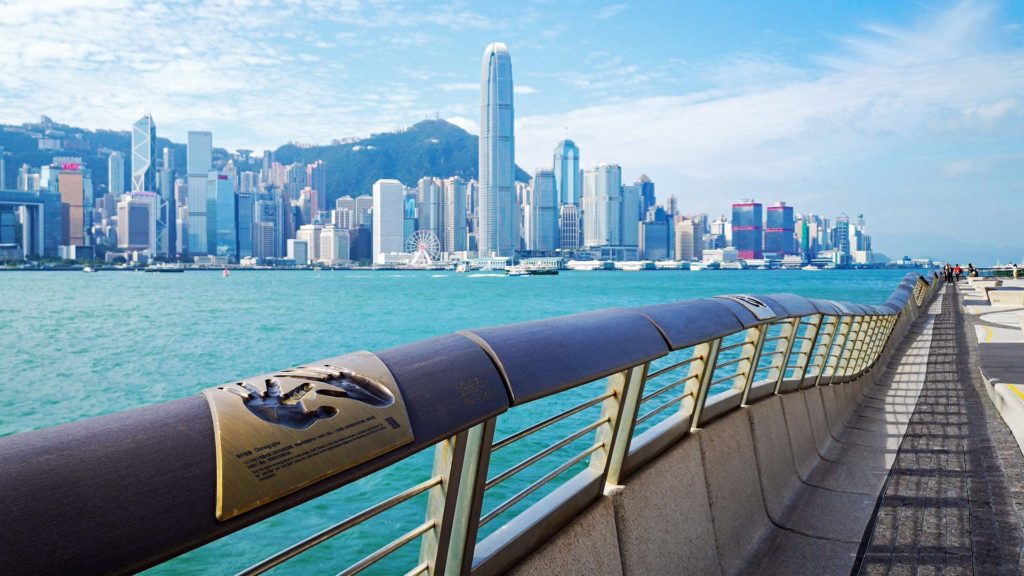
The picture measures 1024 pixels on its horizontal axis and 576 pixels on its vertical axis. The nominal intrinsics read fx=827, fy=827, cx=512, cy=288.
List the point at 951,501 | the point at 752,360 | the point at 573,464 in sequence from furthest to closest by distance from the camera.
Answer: the point at 951,501 < the point at 752,360 < the point at 573,464

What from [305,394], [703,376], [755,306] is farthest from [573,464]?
[755,306]

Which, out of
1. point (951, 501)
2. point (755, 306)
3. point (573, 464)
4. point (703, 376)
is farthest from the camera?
point (951, 501)

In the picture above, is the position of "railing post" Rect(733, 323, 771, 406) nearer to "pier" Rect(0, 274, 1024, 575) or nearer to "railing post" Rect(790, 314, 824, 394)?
"pier" Rect(0, 274, 1024, 575)

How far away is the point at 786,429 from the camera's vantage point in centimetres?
600

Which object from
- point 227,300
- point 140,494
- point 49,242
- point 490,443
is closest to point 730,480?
point 490,443

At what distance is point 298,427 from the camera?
1.52m

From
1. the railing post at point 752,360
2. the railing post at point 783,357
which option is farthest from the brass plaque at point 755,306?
the railing post at point 783,357

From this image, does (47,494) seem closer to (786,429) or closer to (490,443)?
(490,443)

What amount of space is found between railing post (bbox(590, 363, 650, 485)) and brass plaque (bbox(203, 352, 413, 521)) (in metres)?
1.54

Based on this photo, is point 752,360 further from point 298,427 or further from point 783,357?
point 298,427

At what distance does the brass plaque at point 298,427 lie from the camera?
1361 mm

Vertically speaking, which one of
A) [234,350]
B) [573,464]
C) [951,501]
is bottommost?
[234,350]

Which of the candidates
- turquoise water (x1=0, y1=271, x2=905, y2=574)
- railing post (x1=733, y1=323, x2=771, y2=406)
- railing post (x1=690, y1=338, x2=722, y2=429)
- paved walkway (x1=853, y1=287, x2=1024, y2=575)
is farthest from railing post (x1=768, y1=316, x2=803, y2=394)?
turquoise water (x1=0, y1=271, x2=905, y2=574)

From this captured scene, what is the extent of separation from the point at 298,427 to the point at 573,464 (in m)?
1.91
